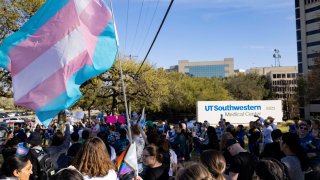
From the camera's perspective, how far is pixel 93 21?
19.9 ft

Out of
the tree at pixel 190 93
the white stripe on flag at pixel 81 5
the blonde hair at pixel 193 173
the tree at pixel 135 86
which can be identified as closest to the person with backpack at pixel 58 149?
the white stripe on flag at pixel 81 5

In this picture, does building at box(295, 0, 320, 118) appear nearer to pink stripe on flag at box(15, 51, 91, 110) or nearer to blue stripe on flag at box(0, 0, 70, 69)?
blue stripe on flag at box(0, 0, 70, 69)

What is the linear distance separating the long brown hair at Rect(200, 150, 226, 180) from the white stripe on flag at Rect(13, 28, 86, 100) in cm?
276

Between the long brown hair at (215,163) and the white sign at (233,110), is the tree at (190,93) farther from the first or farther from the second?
the long brown hair at (215,163)

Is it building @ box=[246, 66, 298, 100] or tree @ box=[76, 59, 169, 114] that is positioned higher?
building @ box=[246, 66, 298, 100]

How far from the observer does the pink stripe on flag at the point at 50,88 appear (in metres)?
5.68

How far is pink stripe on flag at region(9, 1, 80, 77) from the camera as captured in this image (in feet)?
19.6

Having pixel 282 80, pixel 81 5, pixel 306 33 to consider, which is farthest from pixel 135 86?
pixel 282 80

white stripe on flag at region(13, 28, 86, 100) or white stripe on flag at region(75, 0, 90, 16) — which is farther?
white stripe on flag at region(75, 0, 90, 16)

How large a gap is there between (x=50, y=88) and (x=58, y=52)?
21.9 inches

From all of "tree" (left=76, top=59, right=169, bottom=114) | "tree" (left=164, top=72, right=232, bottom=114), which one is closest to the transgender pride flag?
"tree" (left=76, top=59, right=169, bottom=114)

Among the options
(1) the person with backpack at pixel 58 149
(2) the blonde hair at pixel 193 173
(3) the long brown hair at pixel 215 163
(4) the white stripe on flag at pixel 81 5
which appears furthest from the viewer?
(1) the person with backpack at pixel 58 149

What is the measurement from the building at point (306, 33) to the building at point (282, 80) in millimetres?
7538

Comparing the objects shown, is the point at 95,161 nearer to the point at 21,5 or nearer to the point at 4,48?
the point at 4,48
